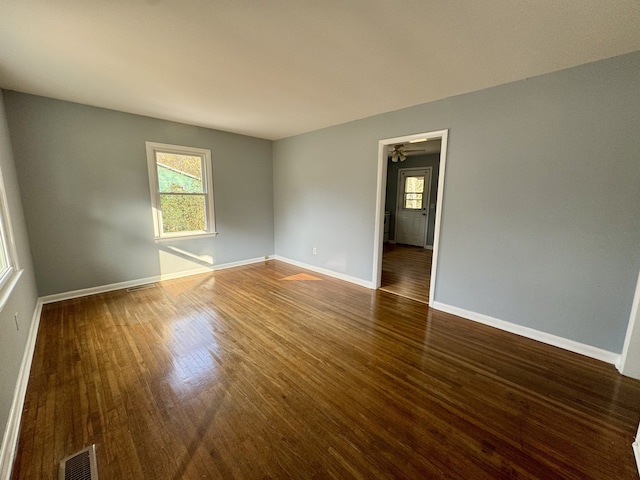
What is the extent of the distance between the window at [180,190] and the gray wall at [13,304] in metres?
1.41

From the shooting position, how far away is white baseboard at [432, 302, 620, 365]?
2.25 meters

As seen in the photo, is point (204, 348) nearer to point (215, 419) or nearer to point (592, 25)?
point (215, 419)

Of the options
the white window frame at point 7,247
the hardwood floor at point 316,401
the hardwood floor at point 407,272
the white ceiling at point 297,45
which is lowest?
the hardwood floor at point 316,401

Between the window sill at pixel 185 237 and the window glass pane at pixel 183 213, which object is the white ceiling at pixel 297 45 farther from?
the window sill at pixel 185 237

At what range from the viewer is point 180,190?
432cm

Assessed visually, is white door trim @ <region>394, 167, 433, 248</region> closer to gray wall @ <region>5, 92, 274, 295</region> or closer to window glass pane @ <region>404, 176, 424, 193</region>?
window glass pane @ <region>404, 176, 424, 193</region>

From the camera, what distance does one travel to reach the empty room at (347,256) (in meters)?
1.49

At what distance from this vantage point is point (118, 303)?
333 cm

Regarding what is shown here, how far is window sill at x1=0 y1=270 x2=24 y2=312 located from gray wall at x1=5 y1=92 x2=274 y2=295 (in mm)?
1252

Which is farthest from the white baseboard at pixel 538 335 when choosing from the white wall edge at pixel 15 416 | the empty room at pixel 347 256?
the white wall edge at pixel 15 416

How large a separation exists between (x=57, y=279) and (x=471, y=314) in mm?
5207

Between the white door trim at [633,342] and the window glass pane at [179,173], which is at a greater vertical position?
the window glass pane at [179,173]

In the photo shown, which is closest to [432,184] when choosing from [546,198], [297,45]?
[546,198]

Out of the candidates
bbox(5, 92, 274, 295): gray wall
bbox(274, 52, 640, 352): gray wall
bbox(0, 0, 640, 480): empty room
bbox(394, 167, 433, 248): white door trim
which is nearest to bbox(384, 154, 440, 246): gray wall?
bbox(394, 167, 433, 248): white door trim
